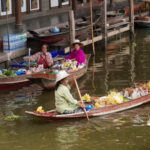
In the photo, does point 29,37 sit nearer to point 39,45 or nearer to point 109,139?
point 39,45

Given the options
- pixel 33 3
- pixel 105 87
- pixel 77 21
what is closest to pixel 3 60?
pixel 105 87

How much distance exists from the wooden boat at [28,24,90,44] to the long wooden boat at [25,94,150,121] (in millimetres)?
8365

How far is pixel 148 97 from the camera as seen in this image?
48.4 ft

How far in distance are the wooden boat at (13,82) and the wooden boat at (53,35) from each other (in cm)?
508

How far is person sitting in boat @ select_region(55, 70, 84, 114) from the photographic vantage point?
12961mm

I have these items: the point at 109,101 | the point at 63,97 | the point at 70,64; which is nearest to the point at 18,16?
the point at 70,64

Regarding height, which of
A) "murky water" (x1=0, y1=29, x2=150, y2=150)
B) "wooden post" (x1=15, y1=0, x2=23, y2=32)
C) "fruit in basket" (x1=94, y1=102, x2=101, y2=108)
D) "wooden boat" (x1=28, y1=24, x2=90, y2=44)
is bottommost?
"murky water" (x1=0, y1=29, x2=150, y2=150)

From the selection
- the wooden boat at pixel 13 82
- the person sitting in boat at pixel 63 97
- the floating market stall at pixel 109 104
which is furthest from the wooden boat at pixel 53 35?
the person sitting in boat at pixel 63 97

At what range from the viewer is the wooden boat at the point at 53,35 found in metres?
22.0

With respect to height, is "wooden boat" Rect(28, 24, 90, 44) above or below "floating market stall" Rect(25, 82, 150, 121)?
above

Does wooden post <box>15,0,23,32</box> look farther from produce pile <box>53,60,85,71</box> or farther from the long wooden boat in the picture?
the long wooden boat

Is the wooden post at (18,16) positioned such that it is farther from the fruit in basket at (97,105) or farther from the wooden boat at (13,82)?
the fruit in basket at (97,105)

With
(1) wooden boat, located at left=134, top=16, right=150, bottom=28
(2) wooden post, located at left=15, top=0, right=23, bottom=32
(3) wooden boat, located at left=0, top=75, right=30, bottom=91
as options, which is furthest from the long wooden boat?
(1) wooden boat, located at left=134, top=16, right=150, bottom=28

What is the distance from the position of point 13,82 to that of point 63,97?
13.4 ft
